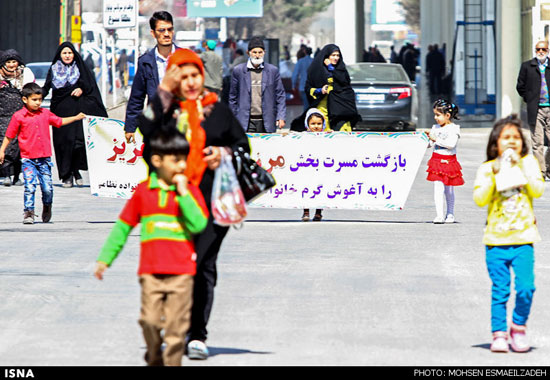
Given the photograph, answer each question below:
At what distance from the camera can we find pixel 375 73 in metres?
28.6

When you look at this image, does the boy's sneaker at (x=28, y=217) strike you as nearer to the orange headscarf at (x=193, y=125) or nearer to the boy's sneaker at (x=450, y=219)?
the boy's sneaker at (x=450, y=219)

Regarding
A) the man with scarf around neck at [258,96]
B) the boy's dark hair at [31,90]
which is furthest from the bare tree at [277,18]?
the boy's dark hair at [31,90]

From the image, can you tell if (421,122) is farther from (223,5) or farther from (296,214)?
(223,5)

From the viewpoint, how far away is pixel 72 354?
23.4 ft

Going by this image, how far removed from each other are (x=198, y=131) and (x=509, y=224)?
1.73m

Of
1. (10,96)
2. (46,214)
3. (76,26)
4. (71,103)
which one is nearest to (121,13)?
(76,26)

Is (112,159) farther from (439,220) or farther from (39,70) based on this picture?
(39,70)

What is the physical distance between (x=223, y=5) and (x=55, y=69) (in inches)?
2209

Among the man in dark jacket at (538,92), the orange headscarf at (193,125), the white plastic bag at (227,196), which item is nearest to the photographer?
the orange headscarf at (193,125)

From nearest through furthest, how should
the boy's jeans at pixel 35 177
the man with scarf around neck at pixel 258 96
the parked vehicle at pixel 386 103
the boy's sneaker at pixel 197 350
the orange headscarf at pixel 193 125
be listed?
the orange headscarf at pixel 193 125
the boy's sneaker at pixel 197 350
the boy's jeans at pixel 35 177
the man with scarf around neck at pixel 258 96
the parked vehicle at pixel 386 103

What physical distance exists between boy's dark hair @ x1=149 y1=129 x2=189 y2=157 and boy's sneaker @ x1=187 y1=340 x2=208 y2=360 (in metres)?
1.29

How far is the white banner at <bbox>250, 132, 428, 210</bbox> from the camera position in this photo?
1366cm

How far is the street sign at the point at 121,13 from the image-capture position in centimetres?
3216

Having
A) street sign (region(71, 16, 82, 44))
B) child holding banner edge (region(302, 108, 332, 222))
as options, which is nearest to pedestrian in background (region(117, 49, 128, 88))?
street sign (region(71, 16, 82, 44))
